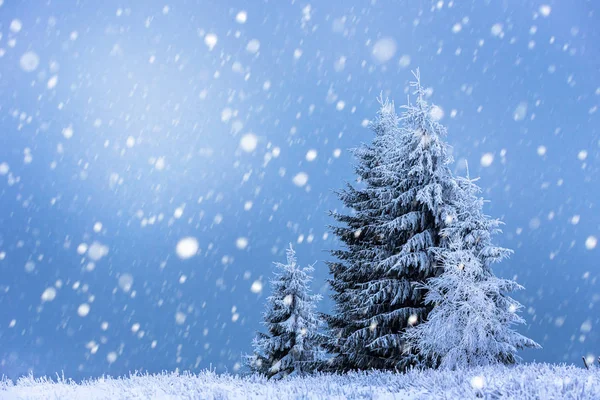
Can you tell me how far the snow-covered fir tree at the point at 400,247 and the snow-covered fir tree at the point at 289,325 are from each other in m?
6.49

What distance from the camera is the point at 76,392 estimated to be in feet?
24.9

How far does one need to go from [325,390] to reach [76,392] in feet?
15.3

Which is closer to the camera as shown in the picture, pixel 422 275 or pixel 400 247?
pixel 422 275

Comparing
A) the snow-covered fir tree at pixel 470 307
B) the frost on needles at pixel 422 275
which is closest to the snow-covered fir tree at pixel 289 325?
the frost on needles at pixel 422 275

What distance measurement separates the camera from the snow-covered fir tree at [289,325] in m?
22.0

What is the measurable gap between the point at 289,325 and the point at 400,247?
10.5m

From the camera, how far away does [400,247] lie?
1357cm

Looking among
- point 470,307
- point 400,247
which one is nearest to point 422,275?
point 400,247

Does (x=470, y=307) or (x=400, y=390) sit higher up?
(x=470, y=307)

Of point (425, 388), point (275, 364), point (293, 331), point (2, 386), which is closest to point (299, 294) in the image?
point (293, 331)

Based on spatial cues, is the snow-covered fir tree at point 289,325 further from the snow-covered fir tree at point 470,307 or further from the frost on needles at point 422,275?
the snow-covered fir tree at point 470,307

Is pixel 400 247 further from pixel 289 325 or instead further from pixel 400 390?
pixel 289 325

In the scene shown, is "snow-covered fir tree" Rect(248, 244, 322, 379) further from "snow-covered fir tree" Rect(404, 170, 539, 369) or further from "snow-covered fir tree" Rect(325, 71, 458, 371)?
"snow-covered fir tree" Rect(404, 170, 539, 369)

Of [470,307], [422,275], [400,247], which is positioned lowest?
[470,307]
